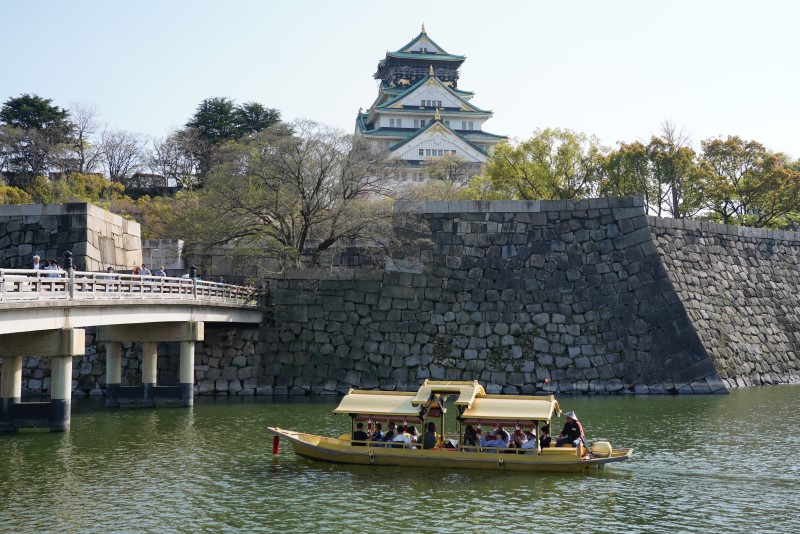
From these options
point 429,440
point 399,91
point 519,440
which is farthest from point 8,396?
point 399,91

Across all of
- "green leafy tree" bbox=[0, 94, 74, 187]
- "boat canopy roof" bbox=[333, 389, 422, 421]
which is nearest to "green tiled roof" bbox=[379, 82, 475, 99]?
"green leafy tree" bbox=[0, 94, 74, 187]

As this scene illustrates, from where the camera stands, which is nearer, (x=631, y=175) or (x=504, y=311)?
(x=504, y=311)

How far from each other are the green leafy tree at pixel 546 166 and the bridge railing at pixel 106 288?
18129 millimetres

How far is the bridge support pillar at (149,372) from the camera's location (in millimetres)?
33625

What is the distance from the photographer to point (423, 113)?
86938mm

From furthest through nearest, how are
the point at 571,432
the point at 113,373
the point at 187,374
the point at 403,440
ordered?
1. the point at 113,373
2. the point at 187,374
3. the point at 403,440
4. the point at 571,432

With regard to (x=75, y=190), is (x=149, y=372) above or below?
below

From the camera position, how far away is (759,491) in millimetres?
19188

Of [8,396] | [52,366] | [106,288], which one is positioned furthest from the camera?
[106,288]

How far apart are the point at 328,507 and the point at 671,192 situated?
40431mm

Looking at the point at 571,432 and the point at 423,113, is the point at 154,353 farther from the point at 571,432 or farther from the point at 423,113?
the point at 423,113

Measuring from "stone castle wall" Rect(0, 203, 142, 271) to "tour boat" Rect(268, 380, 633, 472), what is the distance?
1770cm

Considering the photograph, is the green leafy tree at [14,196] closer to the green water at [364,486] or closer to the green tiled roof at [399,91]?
the green water at [364,486]

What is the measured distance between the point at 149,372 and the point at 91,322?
819 cm
